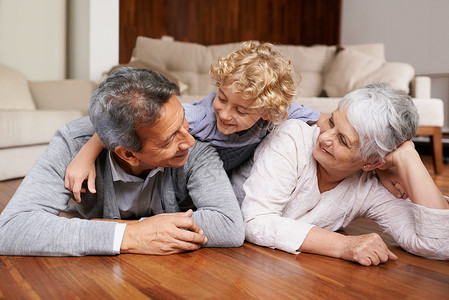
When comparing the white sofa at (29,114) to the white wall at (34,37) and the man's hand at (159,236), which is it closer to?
the white wall at (34,37)

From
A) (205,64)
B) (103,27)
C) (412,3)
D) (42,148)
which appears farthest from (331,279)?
(412,3)

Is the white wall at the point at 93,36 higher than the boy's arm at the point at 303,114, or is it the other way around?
the white wall at the point at 93,36

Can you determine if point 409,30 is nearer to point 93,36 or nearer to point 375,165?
point 93,36

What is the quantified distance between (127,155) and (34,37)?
347 cm

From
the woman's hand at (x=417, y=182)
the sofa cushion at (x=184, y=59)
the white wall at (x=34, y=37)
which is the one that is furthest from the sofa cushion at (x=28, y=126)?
the woman's hand at (x=417, y=182)

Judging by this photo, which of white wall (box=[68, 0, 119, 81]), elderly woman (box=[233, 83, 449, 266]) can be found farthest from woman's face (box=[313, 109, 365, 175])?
white wall (box=[68, 0, 119, 81])

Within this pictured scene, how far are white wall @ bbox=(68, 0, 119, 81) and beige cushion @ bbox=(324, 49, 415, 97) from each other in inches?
87.2

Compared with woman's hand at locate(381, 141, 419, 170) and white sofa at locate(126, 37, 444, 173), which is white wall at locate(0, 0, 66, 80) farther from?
woman's hand at locate(381, 141, 419, 170)

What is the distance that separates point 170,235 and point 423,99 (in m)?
2.70

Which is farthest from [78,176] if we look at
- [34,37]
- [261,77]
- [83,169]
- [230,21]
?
[230,21]

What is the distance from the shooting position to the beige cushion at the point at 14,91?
3249mm

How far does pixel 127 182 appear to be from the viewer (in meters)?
1.42

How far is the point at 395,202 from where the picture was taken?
1.39m

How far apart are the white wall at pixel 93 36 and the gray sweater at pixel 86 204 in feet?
9.70
